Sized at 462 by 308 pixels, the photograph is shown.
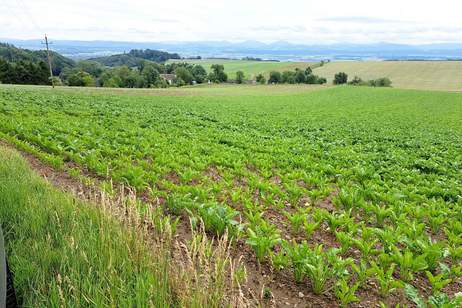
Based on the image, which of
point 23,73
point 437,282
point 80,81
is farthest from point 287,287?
point 80,81

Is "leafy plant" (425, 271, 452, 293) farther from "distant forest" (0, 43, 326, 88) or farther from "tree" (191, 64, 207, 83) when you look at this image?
"tree" (191, 64, 207, 83)

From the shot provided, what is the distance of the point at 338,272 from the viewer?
4152mm

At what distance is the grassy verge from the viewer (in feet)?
9.71

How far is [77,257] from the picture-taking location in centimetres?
342

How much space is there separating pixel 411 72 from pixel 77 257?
401ft

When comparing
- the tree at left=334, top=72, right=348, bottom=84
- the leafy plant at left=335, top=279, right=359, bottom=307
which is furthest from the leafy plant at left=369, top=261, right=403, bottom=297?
the tree at left=334, top=72, right=348, bottom=84

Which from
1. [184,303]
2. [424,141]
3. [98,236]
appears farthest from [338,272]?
[424,141]

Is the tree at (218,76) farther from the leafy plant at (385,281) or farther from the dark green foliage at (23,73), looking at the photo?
the leafy plant at (385,281)

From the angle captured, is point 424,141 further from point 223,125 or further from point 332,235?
point 332,235

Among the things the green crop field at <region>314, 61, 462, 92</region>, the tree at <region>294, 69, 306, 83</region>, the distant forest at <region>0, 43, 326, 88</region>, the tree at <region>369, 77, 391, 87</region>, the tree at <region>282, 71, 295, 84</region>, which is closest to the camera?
the distant forest at <region>0, 43, 326, 88</region>

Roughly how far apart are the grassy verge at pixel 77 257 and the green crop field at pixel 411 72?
291ft

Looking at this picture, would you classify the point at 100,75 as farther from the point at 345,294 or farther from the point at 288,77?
the point at 345,294

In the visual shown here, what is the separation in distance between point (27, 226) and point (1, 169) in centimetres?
264

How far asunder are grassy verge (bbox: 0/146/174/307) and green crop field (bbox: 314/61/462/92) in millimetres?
88552
